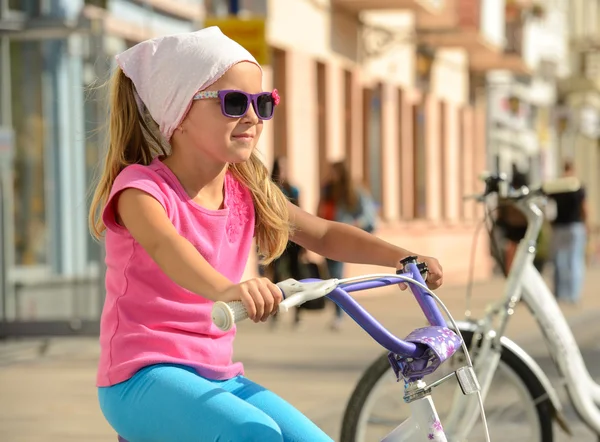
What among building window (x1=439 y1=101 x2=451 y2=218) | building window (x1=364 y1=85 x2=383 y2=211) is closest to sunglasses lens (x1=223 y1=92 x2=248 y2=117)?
building window (x1=364 y1=85 x2=383 y2=211)

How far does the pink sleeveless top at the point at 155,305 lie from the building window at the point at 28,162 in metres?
10.6

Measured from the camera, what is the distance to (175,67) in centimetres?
320

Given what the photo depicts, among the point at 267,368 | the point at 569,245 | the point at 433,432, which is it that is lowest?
the point at 569,245

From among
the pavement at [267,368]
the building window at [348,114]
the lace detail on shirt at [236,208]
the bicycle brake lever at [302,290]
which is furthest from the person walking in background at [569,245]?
the bicycle brake lever at [302,290]

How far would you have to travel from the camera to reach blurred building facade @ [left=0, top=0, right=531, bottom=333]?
13.5 metres

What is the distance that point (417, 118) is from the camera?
30031 mm

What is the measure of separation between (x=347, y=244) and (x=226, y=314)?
936 mm

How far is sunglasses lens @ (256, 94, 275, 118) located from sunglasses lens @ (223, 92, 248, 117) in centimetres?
4

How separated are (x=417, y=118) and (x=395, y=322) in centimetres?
1404

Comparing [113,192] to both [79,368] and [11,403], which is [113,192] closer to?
[11,403]

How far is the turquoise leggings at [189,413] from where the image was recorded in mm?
2906

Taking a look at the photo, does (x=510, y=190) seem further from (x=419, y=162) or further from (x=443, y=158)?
(x=443, y=158)

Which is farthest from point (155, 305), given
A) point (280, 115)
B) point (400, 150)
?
point (400, 150)

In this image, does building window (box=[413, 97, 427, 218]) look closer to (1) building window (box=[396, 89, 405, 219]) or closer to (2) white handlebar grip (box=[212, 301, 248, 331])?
(1) building window (box=[396, 89, 405, 219])
